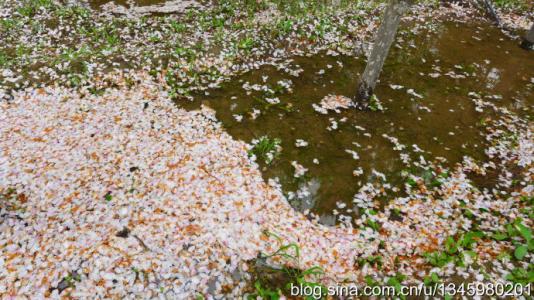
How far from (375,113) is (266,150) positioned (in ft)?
12.3

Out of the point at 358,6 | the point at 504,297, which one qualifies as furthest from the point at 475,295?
the point at 358,6

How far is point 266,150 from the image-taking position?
7996mm

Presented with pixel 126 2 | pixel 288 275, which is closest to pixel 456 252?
pixel 288 275

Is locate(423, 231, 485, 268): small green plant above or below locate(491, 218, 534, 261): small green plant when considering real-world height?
below

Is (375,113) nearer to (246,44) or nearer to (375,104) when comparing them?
(375,104)

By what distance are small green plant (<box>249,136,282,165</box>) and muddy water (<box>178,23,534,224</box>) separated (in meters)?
0.18

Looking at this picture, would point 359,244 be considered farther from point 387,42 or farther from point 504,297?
point 387,42

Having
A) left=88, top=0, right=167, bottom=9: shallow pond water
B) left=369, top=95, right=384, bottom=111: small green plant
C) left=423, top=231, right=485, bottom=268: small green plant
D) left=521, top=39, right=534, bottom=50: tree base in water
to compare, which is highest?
left=521, top=39, right=534, bottom=50: tree base in water

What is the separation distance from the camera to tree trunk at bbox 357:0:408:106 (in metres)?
7.52

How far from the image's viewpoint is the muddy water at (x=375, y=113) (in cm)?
771

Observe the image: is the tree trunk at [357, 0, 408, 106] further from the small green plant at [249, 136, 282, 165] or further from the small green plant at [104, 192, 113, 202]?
the small green plant at [104, 192, 113, 202]

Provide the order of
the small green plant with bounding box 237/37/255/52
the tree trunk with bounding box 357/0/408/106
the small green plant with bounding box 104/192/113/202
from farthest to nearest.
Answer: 1. the small green plant with bounding box 237/37/255/52
2. the tree trunk with bounding box 357/0/408/106
3. the small green plant with bounding box 104/192/113/202

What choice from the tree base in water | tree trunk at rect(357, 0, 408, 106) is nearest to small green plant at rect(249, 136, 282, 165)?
tree trunk at rect(357, 0, 408, 106)

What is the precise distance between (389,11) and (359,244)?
18.0 feet
